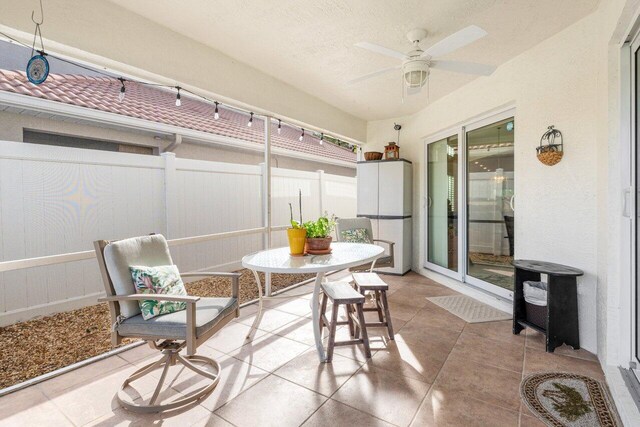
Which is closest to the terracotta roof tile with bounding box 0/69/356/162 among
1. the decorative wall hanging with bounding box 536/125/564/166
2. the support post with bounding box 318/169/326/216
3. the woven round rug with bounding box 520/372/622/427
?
the support post with bounding box 318/169/326/216

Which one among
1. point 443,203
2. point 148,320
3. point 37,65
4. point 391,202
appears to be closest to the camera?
point 148,320

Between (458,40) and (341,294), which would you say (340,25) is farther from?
(341,294)

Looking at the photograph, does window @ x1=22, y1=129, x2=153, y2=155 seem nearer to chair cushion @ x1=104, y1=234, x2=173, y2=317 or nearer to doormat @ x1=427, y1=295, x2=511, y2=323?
chair cushion @ x1=104, y1=234, x2=173, y2=317

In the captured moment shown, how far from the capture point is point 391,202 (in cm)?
479

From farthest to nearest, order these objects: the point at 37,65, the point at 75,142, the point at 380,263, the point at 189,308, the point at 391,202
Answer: the point at 391,202 < the point at 380,263 < the point at 75,142 < the point at 37,65 < the point at 189,308

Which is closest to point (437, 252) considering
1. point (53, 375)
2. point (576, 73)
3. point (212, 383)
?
point (576, 73)

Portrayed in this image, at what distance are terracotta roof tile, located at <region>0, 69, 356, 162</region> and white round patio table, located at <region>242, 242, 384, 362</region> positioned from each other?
1905mm

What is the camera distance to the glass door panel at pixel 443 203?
4289mm

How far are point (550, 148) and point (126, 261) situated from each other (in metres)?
3.44

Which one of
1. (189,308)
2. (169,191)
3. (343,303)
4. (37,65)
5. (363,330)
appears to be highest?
(37,65)

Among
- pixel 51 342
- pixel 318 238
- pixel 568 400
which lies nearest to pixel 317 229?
pixel 318 238

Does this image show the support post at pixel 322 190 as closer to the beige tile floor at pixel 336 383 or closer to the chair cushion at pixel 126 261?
the beige tile floor at pixel 336 383

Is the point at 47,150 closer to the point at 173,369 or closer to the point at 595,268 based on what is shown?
the point at 173,369

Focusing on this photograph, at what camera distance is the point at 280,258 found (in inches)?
96.1
